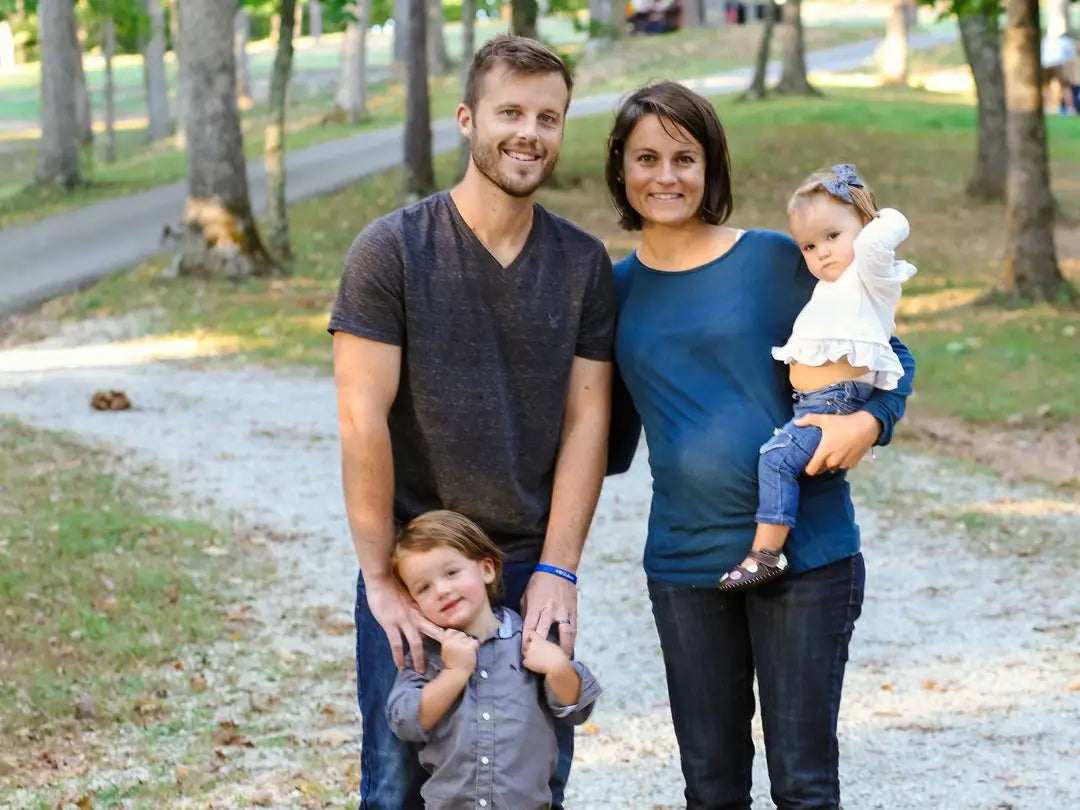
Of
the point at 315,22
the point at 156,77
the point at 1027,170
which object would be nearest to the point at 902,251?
the point at 1027,170

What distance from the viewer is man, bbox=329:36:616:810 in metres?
3.31

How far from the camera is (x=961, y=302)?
50.7 ft

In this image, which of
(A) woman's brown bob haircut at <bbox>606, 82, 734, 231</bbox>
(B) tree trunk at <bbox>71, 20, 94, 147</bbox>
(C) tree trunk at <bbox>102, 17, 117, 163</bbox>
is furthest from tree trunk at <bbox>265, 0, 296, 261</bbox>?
(A) woman's brown bob haircut at <bbox>606, 82, 734, 231</bbox>

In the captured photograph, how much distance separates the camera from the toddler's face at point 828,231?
11.2ft

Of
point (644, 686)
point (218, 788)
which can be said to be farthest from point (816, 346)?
point (644, 686)

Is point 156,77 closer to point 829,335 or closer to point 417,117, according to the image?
point 417,117

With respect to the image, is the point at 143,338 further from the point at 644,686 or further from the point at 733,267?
the point at 733,267

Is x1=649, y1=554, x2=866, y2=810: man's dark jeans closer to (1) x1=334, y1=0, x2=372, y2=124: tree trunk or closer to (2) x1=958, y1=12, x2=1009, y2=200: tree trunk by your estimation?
(2) x1=958, y1=12, x2=1009, y2=200: tree trunk

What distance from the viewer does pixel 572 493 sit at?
3447 millimetres

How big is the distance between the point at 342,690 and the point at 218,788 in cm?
115

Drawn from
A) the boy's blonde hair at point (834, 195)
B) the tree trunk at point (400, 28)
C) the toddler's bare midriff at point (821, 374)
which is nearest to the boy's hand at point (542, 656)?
the toddler's bare midriff at point (821, 374)

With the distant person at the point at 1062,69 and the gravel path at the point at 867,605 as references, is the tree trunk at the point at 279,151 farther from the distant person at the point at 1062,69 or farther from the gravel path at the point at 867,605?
the distant person at the point at 1062,69

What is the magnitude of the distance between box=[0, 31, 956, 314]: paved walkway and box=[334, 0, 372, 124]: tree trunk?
1.73 metres

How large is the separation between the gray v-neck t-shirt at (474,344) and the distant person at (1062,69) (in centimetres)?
2963
